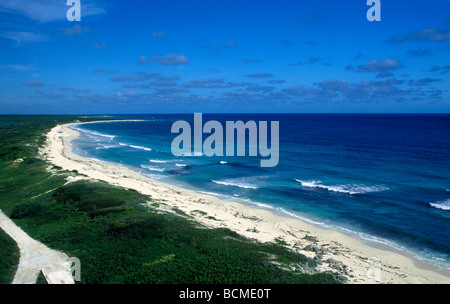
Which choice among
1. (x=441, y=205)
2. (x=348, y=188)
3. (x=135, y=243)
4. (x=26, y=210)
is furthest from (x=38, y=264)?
(x=441, y=205)

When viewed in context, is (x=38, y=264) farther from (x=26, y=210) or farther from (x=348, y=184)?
(x=348, y=184)

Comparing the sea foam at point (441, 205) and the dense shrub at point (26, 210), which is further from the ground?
the dense shrub at point (26, 210)

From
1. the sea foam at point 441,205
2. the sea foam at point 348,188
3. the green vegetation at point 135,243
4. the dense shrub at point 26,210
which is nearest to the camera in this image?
the green vegetation at point 135,243

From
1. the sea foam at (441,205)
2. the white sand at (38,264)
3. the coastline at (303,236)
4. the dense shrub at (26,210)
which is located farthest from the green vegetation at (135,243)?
the sea foam at (441,205)

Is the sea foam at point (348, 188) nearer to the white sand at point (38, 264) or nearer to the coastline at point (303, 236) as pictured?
the coastline at point (303, 236)

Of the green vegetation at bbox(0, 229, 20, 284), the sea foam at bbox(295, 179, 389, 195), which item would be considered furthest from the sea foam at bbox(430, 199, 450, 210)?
the green vegetation at bbox(0, 229, 20, 284)

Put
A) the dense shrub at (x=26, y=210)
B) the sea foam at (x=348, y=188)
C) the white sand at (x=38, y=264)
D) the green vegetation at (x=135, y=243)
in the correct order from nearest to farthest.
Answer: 1. the white sand at (x=38, y=264)
2. the green vegetation at (x=135, y=243)
3. the dense shrub at (x=26, y=210)
4. the sea foam at (x=348, y=188)
